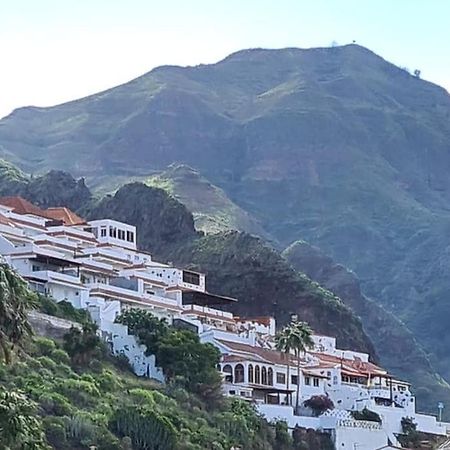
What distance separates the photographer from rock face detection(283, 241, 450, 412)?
569ft

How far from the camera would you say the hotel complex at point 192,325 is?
3875 inches

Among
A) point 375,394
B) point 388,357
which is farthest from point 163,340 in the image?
point 388,357

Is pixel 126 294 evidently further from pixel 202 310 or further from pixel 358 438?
pixel 358 438

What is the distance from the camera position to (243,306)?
144500 mm

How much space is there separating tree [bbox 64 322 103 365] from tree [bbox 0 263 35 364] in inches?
1622

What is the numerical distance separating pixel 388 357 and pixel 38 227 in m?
78.6

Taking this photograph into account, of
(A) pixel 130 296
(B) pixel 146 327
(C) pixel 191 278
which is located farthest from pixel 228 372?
(C) pixel 191 278

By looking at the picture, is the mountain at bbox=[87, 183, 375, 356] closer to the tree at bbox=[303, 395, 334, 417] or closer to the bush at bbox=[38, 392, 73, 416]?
the tree at bbox=[303, 395, 334, 417]

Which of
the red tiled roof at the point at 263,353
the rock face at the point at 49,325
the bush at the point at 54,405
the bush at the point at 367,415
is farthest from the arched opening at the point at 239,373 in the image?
the bush at the point at 54,405

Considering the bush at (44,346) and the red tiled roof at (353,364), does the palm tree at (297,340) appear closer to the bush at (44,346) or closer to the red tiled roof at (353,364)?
the red tiled roof at (353,364)

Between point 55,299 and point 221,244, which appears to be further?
point 221,244

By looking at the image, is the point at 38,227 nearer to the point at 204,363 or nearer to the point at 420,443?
the point at 204,363

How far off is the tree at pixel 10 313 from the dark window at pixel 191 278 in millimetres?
71640

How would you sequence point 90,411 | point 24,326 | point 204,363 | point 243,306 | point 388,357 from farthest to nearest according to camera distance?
point 388,357
point 243,306
point 204,363
point 90,411
point 24,326
